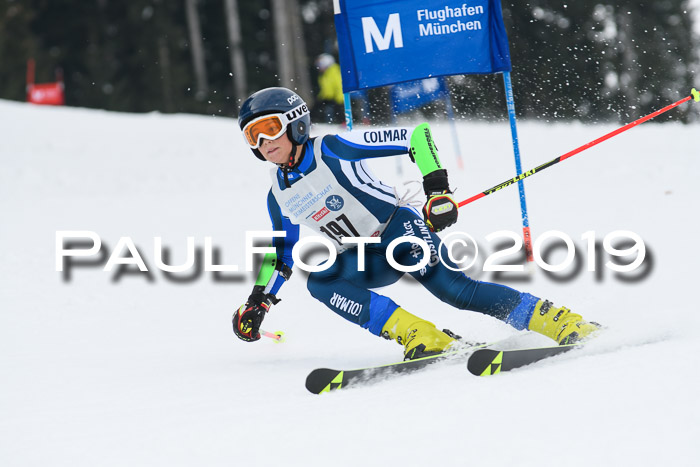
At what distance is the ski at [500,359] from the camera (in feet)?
10.0

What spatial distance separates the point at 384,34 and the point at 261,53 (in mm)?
21779

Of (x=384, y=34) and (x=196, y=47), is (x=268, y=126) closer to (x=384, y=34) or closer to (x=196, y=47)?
(x=384, y=34)

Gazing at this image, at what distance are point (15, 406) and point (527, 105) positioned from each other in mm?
18452

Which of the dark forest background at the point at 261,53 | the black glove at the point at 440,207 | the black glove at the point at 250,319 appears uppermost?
the dark forest background at the point at 261,53

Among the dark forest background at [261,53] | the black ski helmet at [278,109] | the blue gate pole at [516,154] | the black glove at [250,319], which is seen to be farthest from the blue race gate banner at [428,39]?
the dark forest background at [261,53]

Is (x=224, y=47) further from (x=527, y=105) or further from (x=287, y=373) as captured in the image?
(x=287, y=373)

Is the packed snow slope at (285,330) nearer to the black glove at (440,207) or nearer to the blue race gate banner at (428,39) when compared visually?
the black glove at (440,207)

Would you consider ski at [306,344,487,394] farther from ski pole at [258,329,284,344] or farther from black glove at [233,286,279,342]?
ski pole at [258,329,284,344]

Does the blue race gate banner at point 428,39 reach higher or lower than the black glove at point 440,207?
higher

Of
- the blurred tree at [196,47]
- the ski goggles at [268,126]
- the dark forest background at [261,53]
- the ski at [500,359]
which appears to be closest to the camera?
the ski at [500,359]

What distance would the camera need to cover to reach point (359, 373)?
3314 millimetres

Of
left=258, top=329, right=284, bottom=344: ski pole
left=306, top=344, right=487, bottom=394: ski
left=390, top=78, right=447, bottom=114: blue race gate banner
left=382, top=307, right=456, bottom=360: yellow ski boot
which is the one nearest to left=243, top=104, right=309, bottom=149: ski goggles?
left=382, top=307, right=456, bottom=360: yellow ski boot

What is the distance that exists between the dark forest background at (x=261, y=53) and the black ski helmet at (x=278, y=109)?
562 inches

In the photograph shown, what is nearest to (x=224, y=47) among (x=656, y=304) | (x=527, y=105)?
(x=527, y=105)
